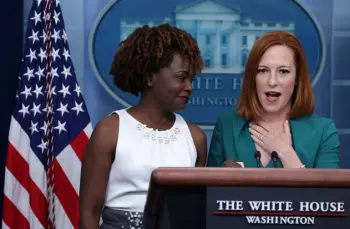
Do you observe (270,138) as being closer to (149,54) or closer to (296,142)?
(296,142)

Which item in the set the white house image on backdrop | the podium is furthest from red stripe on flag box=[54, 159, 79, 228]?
the podium

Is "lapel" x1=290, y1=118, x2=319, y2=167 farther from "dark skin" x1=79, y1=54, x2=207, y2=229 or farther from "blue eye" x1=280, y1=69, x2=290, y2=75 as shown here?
"dark skin" x1=79, y1=54, x2=207, y2=229

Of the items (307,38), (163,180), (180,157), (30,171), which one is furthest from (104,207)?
(307,38)

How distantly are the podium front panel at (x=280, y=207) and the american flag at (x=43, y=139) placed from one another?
94.9 inches

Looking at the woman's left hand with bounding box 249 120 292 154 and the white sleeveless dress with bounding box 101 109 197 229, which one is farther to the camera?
the woman's left hand with bounding box 249 120 292 154

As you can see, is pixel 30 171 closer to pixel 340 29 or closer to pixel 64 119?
pixel 64 119

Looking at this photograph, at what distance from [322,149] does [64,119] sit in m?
1.76

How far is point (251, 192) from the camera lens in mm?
1634

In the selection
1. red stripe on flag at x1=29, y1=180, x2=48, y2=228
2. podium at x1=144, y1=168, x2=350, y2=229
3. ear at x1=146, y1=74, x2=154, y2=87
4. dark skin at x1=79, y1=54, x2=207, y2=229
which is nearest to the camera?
podium at x1=144, y1=168, x2=350, y2=229

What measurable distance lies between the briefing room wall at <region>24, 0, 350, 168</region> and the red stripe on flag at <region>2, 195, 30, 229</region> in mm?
713

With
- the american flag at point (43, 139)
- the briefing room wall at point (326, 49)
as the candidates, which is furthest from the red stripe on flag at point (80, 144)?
the briefing room wall at point (326, 49)

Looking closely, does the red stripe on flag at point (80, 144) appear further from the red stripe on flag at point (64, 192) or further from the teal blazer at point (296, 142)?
the teal blazer at point (296, 142)

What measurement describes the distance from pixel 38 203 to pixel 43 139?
0.32 meters

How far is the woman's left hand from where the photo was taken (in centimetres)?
258
